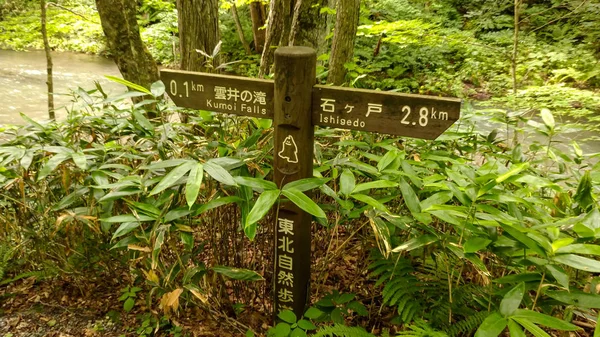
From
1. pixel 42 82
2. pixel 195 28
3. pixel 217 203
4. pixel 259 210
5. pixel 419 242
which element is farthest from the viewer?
pixel 42 82

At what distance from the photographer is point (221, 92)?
1.77 m

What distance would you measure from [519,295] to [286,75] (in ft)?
3.69

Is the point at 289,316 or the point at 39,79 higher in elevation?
the point at 39,79

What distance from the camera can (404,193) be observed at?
61.7 inches

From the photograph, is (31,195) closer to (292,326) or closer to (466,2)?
(292,326)

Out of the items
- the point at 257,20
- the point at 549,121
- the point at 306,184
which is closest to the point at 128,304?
the point at 306,184

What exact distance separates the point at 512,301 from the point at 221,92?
137 centimetres

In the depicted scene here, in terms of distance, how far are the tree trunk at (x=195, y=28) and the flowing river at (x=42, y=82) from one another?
285 centimetres

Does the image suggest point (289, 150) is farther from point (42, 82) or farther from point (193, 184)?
point (42, 82)

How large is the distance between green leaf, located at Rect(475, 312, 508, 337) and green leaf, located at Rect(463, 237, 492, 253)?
204 mm

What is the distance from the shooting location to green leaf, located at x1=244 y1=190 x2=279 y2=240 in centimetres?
131

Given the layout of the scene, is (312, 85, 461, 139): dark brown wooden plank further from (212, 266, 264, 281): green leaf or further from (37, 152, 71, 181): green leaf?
(37, 152, 71, 181): green leaf

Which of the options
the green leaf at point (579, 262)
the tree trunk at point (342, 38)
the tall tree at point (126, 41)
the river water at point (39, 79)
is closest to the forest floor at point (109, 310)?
the green leaf at point (579, 262)

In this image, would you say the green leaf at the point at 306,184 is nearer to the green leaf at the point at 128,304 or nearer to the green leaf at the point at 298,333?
the green leaf at the point at 298,333
